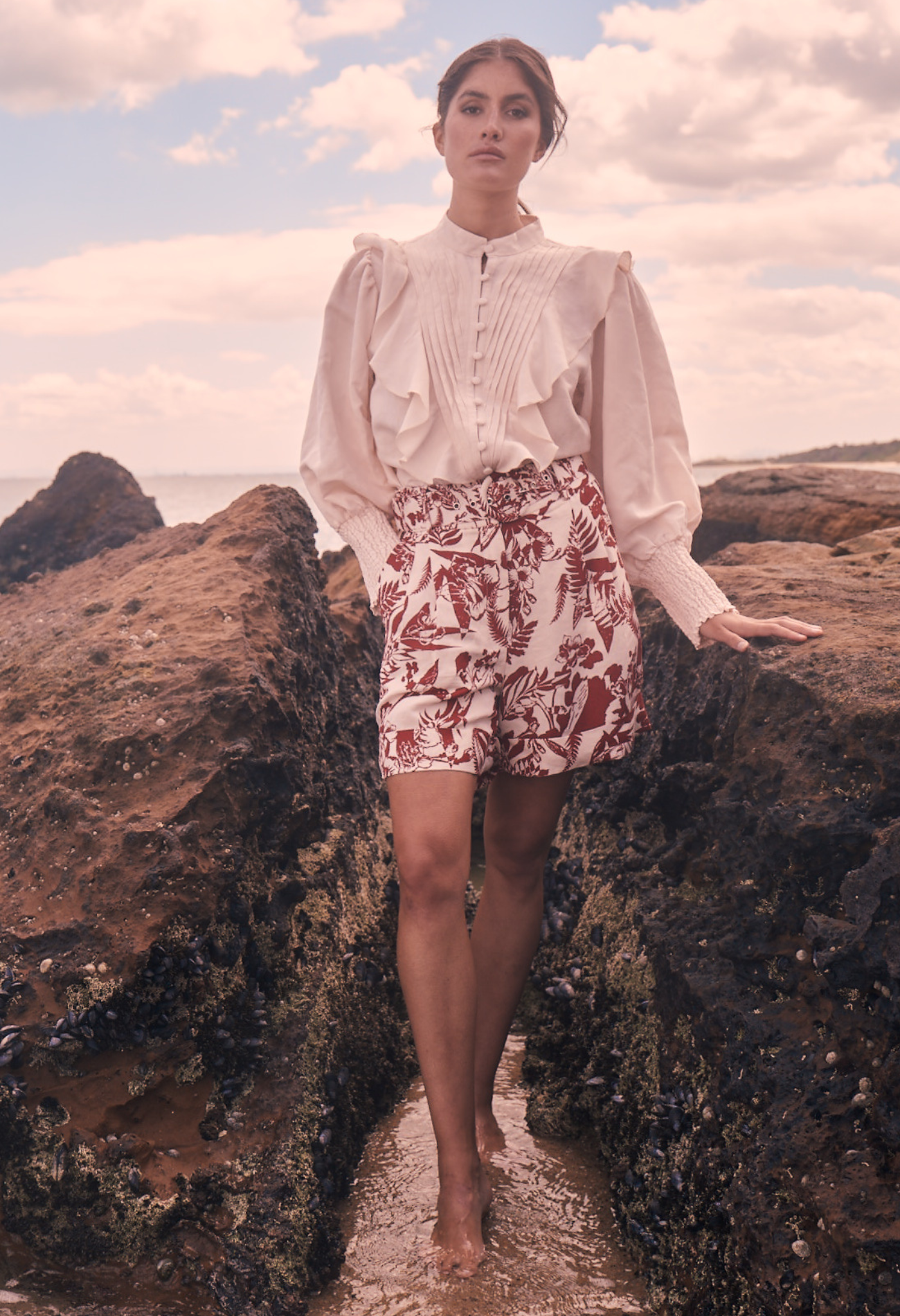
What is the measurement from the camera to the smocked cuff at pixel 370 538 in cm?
289

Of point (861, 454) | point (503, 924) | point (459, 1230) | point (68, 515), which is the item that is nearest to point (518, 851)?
point (503, 924)

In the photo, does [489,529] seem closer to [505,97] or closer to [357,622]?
[505,97]

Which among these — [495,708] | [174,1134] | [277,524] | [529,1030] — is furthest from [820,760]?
[277,524]

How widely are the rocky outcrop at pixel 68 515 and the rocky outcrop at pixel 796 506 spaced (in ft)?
11.2

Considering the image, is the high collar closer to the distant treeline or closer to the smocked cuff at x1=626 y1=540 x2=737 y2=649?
the smocked cuff at x1=626 y1=540 x2=737 y2=649

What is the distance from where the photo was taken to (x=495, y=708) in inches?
108

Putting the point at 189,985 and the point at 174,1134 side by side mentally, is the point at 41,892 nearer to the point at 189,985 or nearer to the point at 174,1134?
the point at 189,985

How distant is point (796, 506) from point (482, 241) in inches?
138

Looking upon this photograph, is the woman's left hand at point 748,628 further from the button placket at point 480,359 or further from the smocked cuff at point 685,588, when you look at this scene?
the button placket at point 480,359

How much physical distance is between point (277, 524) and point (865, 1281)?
3.11 metres

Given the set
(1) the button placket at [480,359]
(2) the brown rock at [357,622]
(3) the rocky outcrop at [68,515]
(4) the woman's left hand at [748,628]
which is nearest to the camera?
(1) the button placket at [480,359]

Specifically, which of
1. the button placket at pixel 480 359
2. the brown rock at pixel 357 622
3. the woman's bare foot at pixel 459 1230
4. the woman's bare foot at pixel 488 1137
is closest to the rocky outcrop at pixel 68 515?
the brown rock at pixel 357 622

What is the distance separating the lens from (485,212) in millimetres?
2830

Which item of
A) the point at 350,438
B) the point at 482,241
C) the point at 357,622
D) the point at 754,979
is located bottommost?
the point at 754,979
